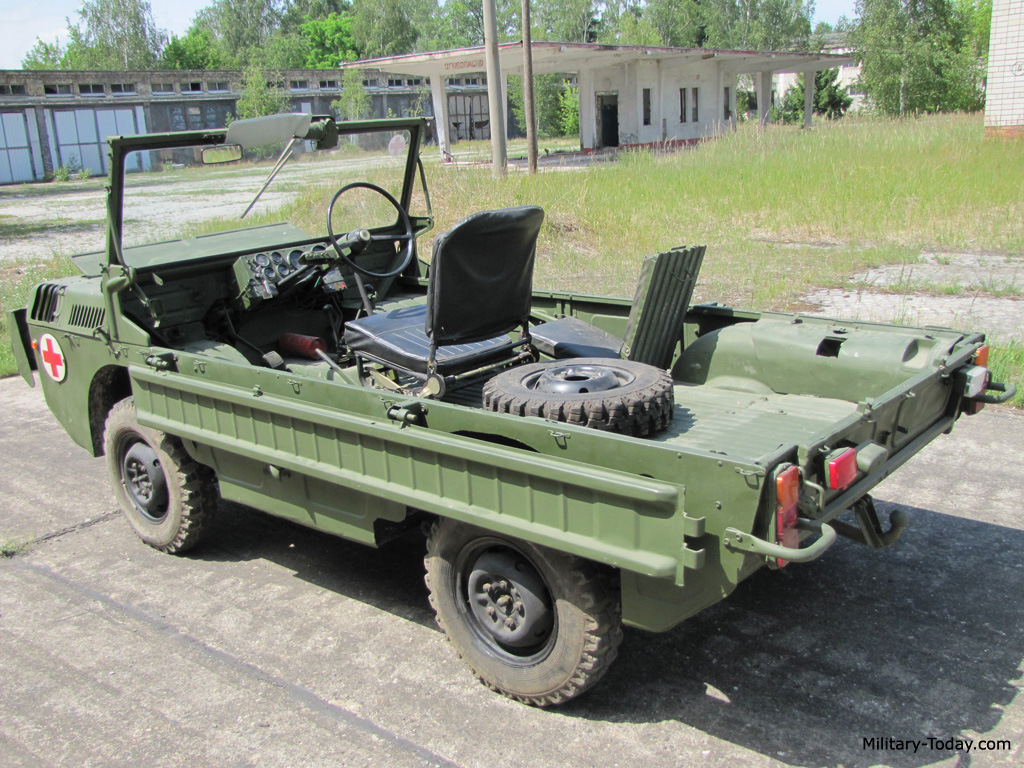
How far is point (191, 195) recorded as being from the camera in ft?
73.0

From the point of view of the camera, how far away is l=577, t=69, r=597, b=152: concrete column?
91.6 ft

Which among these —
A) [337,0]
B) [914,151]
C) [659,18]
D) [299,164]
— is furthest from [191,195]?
[337,0]

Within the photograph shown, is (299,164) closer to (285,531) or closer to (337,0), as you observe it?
(285,531)

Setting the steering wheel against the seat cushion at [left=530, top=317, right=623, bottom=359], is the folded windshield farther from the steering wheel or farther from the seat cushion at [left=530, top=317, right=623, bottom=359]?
the seat cushion at [left=530, top=317, right=623, bottom=359]

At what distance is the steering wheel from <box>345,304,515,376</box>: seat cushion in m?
0.47

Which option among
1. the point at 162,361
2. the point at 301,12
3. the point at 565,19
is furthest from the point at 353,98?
the point at 162,361

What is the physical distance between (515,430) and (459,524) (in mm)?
425

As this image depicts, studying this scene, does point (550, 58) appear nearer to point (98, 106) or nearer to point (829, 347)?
point (829, 347)

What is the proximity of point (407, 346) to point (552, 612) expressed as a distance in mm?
1452

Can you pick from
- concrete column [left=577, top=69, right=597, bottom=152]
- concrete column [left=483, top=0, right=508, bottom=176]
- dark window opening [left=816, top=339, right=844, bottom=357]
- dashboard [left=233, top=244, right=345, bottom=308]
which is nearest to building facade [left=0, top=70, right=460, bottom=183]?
concrete column [left=577, top=69, right=597, bottom=152]

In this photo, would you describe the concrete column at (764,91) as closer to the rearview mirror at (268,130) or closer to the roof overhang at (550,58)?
the roof overhang at (550,58)

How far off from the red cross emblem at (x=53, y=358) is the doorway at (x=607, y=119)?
25.5 meters

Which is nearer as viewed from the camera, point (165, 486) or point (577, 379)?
point (577, 379)

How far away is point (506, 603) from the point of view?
3.03 metres
